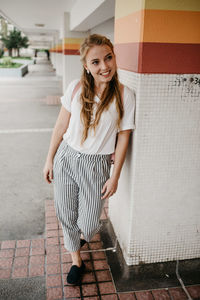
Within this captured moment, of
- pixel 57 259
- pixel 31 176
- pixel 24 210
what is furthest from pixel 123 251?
pixel 31 176

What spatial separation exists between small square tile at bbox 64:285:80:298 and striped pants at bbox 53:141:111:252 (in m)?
0.34

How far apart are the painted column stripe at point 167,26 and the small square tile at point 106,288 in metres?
1.88

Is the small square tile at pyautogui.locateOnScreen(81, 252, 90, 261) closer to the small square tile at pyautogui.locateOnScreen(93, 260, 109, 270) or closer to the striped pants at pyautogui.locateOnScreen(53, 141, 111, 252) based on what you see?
the small square tile at pyautogui.locateOnScreen(93, 260, 109, 270)

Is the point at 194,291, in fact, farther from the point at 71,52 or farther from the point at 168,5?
the point at 71,52

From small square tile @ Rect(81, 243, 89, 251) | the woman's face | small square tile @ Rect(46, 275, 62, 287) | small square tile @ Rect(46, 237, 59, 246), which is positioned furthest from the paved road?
the woman's face

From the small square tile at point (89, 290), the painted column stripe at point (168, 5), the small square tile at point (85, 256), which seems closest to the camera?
the painted column stripe at point (168, 5)

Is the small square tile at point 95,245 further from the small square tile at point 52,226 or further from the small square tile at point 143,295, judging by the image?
the small square tile at point 143,295

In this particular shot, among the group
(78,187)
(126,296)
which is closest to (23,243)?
(78,187)

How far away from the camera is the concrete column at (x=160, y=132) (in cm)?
194

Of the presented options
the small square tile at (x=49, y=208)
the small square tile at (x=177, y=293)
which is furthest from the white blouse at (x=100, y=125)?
the small square tile at (x=49, y=208)

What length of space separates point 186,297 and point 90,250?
3.01 ft

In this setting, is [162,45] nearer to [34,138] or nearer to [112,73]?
[112,73]

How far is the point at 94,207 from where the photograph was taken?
2166 mm

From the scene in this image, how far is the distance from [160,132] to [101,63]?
70 cm
